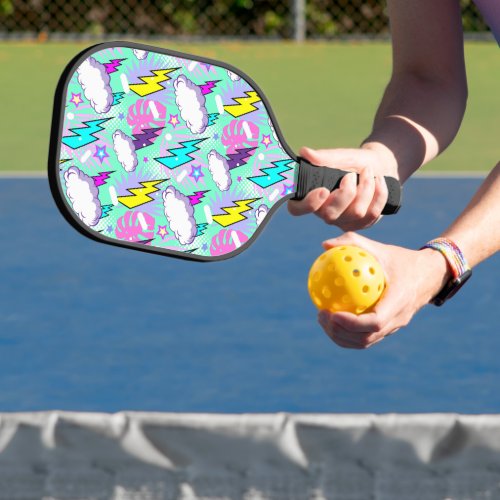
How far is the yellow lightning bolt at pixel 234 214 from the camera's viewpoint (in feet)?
7.93

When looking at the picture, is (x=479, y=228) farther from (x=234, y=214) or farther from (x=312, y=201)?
(x=234, y=214)

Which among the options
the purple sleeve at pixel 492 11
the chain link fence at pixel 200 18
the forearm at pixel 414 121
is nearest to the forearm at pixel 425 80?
the forearm at pixel 414 121

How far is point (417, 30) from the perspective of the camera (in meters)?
2.66

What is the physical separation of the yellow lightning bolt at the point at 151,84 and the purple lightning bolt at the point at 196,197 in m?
0.18

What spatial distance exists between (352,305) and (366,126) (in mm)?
6563

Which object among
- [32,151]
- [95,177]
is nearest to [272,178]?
[95,177]

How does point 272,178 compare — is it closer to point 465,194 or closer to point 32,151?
point 465,194

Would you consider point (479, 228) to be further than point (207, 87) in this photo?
No

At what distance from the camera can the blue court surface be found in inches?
169

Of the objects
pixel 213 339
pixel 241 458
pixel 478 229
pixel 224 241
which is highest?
pixel 478 229

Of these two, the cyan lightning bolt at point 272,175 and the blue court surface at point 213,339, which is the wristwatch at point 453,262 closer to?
the cyan lightning bolt at point 272,175

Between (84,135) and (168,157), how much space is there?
19 cm

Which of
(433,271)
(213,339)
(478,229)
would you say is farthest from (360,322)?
(213,339)

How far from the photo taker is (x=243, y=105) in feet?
8.29
